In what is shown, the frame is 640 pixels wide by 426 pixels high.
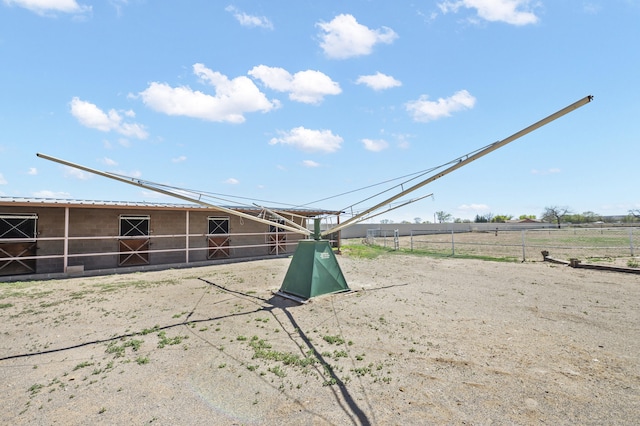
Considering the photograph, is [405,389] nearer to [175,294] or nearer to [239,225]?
[175,294]

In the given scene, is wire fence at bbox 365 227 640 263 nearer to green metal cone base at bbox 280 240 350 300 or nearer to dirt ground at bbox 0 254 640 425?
dirt ground at bbox 0 254 640 425

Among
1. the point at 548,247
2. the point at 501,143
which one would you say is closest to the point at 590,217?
the point at 548,247

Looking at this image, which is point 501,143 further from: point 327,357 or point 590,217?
point 590,217

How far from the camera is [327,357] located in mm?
4156

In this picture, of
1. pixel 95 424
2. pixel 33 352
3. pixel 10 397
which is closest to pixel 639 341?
pixel 95 424

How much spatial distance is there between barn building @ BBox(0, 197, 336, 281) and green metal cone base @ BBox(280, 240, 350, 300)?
7.10 ft

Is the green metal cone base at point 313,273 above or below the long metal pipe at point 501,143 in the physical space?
below

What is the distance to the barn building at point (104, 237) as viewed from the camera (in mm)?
11145

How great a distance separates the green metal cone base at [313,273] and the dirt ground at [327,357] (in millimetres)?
559

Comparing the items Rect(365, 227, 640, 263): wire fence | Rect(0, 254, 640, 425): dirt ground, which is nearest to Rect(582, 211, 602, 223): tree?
Rect(365, 227, 640, 263): wire fence

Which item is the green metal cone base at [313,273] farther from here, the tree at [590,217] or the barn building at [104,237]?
the tree at [590,217]

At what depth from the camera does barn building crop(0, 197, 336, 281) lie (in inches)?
439

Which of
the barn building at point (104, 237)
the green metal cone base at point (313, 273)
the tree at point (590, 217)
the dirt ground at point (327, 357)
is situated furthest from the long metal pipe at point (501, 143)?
the tree at point (590, 217)

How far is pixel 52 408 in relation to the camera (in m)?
3.08
